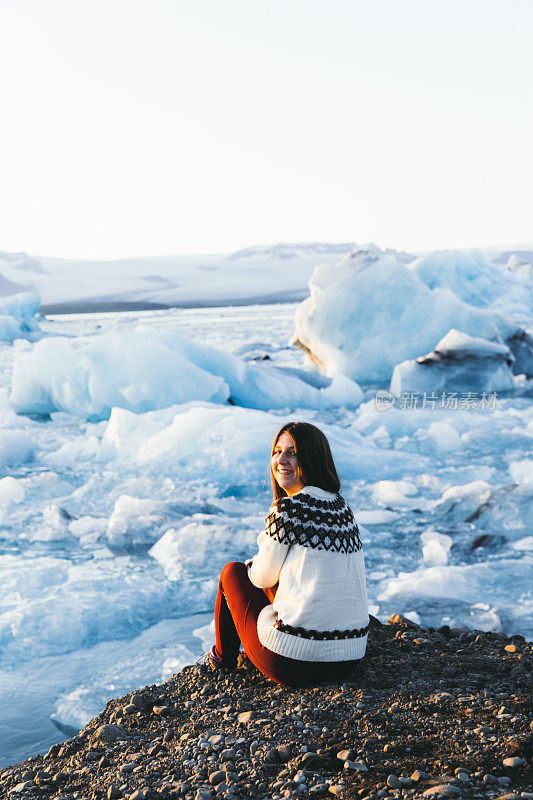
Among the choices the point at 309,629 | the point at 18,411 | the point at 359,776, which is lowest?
the point at 18,411

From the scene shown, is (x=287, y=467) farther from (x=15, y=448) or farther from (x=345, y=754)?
(x=15, y=448)

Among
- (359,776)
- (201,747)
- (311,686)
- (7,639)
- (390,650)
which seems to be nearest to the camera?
(359,776)

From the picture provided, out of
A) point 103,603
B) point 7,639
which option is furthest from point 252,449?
point 7,639

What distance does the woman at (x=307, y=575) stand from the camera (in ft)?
6.20

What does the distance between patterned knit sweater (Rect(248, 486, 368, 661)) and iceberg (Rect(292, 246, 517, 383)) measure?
8523 millimetres

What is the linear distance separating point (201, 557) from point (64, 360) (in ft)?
17.5

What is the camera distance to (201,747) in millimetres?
1801

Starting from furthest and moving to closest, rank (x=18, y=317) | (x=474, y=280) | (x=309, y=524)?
(x=18, y=317), (x=474, y=280), (x=309, y=524)

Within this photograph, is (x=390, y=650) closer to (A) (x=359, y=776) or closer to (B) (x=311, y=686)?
(B) (x=311, y=686)

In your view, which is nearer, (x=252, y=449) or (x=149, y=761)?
(x=149, y=761)

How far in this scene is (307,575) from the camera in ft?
6.22

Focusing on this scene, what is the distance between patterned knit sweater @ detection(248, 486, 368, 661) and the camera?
189 cm

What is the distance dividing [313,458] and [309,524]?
19 cm

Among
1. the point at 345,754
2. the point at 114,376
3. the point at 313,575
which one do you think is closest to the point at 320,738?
the point at 345,754
